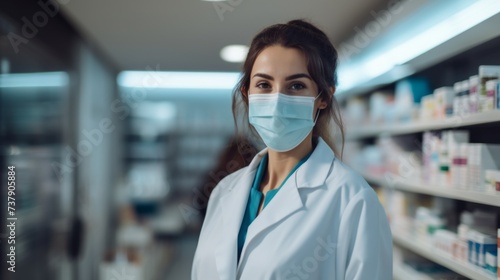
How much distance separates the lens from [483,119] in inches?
68.9

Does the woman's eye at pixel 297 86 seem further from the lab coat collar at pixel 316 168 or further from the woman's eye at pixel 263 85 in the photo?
the lab coat collar at pixel 316 168

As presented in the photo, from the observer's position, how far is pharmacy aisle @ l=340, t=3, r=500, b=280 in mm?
1829

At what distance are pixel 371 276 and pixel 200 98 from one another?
25.5 feet

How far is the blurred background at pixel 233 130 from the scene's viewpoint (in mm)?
2016

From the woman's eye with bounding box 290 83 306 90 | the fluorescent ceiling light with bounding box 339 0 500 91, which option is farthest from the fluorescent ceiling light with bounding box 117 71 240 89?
the woman's eye with bounding box 290 83 306 90

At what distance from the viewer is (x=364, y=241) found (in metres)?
1.13

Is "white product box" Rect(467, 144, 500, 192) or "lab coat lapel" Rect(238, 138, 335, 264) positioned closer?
"lab coat lapel" Rect(238, 138, 335, 264)

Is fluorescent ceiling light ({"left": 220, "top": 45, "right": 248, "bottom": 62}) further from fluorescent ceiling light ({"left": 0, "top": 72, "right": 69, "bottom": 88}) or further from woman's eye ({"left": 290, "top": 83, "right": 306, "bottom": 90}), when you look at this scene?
woman's eye ({"left": 290, "top": 83, "right": 306, "bottom": 90})

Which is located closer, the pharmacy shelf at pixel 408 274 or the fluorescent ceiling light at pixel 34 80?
the pharmacy shelf at pixel 408 274

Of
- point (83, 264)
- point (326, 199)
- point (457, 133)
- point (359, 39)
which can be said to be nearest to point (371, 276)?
point (326, 199)

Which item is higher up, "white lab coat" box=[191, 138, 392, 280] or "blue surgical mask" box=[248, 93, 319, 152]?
"blue surgical mask" box=[248, 93, 319, 152]

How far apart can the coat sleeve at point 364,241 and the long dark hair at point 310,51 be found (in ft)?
1.08

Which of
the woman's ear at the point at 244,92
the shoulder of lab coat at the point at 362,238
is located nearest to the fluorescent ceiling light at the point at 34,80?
the woman's ear at the point at 244,92

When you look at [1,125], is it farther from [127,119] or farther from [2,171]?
[127,119]
